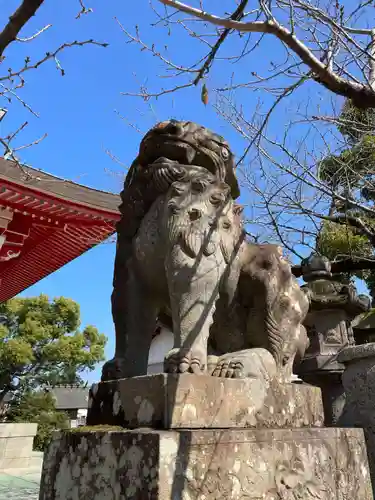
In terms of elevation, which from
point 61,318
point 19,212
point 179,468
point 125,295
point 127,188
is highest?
point 61,318

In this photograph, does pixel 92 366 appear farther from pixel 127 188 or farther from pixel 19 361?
pixel 127 188

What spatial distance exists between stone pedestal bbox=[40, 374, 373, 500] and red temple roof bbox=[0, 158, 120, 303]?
3947 millimetres

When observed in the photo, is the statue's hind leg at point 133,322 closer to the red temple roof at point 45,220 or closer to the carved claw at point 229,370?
the carved claw at point 229,370

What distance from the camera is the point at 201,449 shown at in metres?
1.28

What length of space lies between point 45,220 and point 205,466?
5279 mm

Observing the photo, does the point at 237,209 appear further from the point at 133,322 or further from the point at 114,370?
the point at 114,370

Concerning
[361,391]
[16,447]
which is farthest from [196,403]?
[16,447]

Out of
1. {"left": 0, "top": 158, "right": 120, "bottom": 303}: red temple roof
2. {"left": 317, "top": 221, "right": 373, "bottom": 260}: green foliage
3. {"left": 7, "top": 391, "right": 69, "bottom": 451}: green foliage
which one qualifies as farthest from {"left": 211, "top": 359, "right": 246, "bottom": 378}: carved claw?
{"left": 7, "top": 391, "right": 69, "bottom": 451}: green foliage

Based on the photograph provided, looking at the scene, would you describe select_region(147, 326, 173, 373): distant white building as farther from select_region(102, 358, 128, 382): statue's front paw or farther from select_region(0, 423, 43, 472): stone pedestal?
select_region(102, 358, 128, 382): statue's front paw

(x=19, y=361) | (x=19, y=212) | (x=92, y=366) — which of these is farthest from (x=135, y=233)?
(x=92, y=366)

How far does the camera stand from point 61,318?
62.6 ft

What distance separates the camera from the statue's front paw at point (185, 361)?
144cm

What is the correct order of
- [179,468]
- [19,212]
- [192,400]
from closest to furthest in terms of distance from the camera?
1. [179,468]
2. [192,400]
3. [19,212]

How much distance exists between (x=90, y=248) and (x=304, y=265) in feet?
13.3
